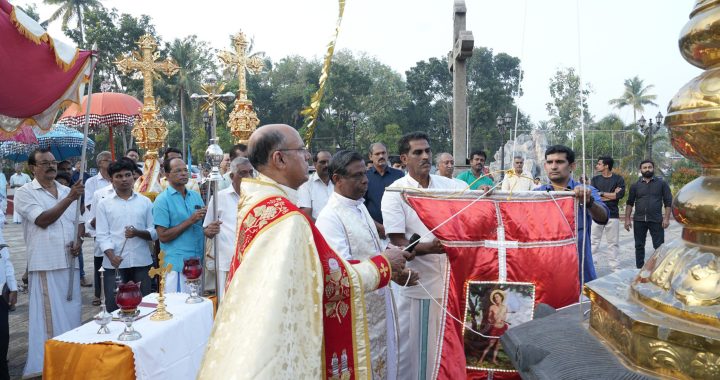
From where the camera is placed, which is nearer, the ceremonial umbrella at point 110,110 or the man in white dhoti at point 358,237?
the man in white dhoti at point 358,237

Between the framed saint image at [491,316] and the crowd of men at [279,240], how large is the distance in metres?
0.30

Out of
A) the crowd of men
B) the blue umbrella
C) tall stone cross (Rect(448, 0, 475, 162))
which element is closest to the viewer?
the crowd of men

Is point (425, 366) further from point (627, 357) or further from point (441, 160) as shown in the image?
point (441, 160)

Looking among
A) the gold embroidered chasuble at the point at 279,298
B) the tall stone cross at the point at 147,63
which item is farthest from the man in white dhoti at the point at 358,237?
the tall stone cross at the point at 147,63

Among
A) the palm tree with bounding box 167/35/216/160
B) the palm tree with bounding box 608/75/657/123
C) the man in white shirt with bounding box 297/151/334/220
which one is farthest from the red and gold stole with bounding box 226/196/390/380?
the palm tree with bounding box 608/75/657/123

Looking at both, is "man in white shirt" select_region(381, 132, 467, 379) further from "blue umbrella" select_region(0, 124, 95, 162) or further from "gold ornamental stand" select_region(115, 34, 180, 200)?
"blue umbrella" select_region(0, 124, 95, 162)

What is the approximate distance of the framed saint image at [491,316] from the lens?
3045 millimetres

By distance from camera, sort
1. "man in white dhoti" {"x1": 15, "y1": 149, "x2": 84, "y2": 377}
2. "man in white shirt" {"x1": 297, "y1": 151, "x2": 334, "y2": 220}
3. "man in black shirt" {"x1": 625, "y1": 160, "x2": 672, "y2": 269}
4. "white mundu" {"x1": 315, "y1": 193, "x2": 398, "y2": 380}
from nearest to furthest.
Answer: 1. "white mundu" {"x1": 315, "y1": 193, "x2": 398, "y2": 380}
2. "man in white dhoti" {"x1": 15, "y1": 149, "x2": 84, "y2": 377}
3. "man in white shirt" {"x1": 297, "y1": 151, "x2": 334, "y2": 220}
4. "man in black shirt" {"x1": 625, "y1": 160, "x2": 672, "y2": 269}

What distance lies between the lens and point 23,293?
801 cm

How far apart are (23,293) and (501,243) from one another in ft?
25.4

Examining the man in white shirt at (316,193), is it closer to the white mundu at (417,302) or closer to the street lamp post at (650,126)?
the white mundu at (417,302)

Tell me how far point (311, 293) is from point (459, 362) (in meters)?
1.61

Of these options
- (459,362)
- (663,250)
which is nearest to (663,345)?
(663,250)

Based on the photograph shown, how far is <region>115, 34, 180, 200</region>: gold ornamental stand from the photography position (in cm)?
840
